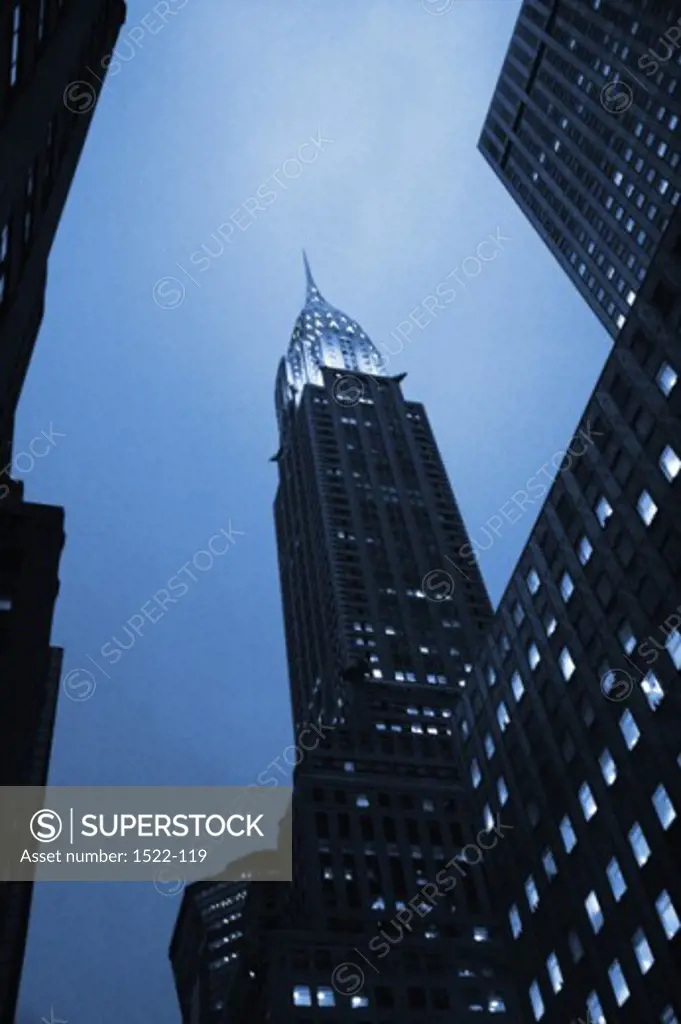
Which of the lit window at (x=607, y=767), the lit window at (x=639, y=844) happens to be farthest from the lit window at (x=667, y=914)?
the lit window at (x=607, y=767)

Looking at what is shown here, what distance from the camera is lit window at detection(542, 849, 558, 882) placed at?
167ft

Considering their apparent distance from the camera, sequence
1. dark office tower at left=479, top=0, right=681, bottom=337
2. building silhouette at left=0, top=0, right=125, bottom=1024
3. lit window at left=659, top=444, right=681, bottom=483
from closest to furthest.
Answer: building silhouette at left=0, top=0, right=125, bottom=1024 → lit window at left=659, top=444, right=681, bottom=483 → dark office tower at left=479, top=0, right=681, bottom=337

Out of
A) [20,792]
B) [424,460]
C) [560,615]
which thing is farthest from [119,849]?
[560,615]

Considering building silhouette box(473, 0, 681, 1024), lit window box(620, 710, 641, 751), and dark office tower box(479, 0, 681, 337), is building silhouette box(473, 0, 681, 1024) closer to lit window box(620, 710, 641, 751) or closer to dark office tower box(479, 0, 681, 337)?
lit window box(620, 710, 641, 751)

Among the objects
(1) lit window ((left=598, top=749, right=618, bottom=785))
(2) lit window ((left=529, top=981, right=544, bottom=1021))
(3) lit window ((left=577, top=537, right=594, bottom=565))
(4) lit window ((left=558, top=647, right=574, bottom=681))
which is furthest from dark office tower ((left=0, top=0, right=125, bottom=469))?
(2) lit window ((left=529, top=981, right=544, bottom=1021))

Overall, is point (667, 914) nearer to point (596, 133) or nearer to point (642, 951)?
point (642, 951)

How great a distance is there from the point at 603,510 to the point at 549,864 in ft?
63.5

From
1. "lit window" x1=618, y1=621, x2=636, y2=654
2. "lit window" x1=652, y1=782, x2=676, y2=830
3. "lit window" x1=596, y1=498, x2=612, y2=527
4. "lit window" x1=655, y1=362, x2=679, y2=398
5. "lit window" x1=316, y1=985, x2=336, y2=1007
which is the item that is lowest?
"lit window" x1=652, y1=782, x2=676, y2=830

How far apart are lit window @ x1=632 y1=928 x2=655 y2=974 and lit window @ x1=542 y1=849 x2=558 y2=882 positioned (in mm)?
8164

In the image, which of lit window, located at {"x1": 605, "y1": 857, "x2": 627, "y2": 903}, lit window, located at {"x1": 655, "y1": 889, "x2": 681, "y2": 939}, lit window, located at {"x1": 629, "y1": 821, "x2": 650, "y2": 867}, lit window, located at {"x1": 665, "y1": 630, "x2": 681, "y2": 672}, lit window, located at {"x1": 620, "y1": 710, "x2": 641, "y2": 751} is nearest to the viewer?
lit window, located at {"x1": 655, "y1": 889, "x2": 681, "y2": 939}

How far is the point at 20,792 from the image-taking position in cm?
5166

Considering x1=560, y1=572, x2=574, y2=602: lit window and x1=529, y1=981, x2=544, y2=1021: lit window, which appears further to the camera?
x1=560, y1=572, x2=574, y2=602: lit window

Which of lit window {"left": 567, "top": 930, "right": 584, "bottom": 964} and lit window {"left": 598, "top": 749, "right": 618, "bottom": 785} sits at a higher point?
lit window {"left": 598, "top": 749, "right": 618, "bottom": 785}

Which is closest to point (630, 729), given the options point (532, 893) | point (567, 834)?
point (567, 834)
